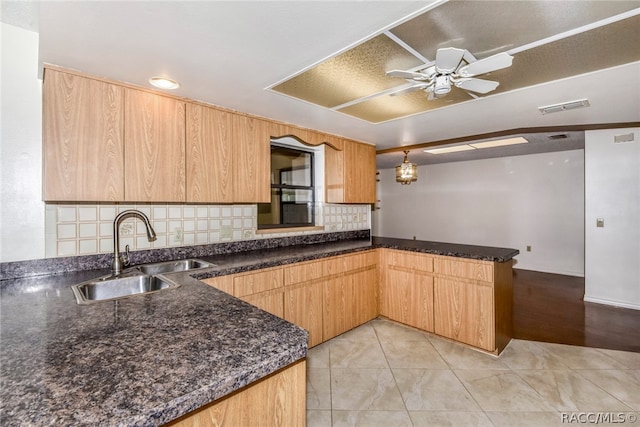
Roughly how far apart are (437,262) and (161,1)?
275cm

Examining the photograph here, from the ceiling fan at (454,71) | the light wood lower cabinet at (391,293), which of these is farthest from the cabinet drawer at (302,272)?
the ceiling fan at (454,71)

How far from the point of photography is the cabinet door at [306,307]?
248 centimetres

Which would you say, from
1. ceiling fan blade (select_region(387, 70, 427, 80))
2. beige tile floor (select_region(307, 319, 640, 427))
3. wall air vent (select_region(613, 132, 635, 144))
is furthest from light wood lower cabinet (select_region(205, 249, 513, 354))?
wall air vent (select_region(613, 132, 635, 144))

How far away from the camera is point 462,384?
2.15 metres

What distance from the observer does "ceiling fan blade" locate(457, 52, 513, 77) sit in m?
1.43

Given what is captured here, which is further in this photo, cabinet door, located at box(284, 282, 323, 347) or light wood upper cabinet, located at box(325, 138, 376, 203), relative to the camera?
light wood upper cabinet, located at box(325, 138, 376, 203)

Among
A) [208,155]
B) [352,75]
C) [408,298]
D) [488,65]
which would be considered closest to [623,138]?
[408,298]

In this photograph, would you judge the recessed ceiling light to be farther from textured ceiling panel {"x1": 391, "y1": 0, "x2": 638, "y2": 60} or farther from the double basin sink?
textured ceiling panel {"x1": 391, "y1": 0, "x2": 638, "y2": 60}

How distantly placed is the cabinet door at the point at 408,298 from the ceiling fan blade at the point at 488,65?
75.0 inches

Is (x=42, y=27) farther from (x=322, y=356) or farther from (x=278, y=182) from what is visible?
(x=322, y=356)

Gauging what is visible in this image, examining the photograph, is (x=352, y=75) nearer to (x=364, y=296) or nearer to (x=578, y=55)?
(x=578, y=55)

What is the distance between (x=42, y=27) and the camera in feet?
4.35

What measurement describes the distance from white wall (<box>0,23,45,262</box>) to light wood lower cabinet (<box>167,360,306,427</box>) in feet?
6.01

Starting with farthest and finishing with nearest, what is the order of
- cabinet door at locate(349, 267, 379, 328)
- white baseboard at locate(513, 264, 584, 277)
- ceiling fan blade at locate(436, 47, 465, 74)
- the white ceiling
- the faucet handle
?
white baseboard at locate(513, 264, 584, 277)
cabinet door at locate(349, 267, 379, 328)
the faucet handle
ceiling fan blade at locate(436, 47, 465, 74)
the white ceiling
